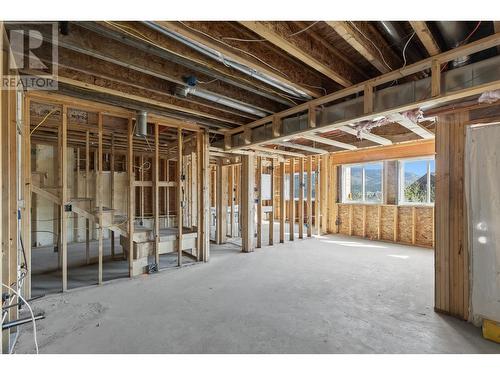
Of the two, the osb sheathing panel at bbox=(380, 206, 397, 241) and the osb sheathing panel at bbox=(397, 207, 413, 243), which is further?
the osb sheathing panel at bbox=(380, 206, 397, 241)

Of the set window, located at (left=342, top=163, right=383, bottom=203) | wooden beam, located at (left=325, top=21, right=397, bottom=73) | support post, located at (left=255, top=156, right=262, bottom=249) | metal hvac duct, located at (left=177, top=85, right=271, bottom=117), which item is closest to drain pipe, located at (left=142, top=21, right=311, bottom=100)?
metal hvac duct, located at (left=177, top=85, right=271, bottom=117)

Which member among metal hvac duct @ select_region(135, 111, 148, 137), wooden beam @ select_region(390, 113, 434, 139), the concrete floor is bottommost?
the concrete floor

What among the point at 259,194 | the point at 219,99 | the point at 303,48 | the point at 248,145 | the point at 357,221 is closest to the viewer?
the point at 303,48

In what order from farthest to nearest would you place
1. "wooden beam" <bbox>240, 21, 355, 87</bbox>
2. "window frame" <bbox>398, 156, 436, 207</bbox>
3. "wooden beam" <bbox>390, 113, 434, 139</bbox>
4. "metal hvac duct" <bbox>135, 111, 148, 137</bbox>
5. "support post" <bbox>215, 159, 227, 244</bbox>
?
1. "support post" <bbox>215, 159, 227, 244</bbox>
2. "window frame" <bbox>398, 156, 436, 207</bbox>
3. "metal hvac duct" <bbox>135, 111, 148, 137</bbox>
4. "wooden beam" <bbox>390, 113, 434, 139</bbox>
5. "wooden beam" <bbox>240, 21, 355, 87</bbox>

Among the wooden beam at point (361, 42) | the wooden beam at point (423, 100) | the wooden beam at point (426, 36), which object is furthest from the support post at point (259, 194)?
the wooden beam at point (426, 36)

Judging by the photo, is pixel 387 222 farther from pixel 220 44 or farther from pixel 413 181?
pixel 220 44

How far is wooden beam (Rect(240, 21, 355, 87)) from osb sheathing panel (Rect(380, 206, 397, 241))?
476 cm

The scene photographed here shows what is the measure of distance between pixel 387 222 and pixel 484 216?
4.35 m

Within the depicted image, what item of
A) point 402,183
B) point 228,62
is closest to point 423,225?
point 402,183

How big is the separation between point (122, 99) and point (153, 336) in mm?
3024

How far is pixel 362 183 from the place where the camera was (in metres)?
7.24

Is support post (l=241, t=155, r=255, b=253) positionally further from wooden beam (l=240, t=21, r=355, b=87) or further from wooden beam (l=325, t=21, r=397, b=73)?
wooden beam (l=325, t=21, r=397, b=73)

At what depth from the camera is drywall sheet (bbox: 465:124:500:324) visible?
2.29 m
